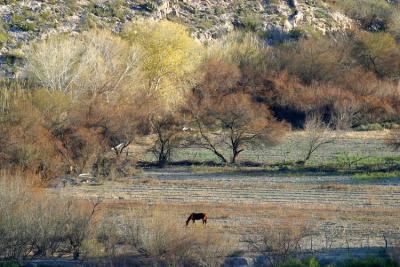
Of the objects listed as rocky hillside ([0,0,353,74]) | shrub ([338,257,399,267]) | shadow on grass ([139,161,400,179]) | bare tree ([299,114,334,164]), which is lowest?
shadow on grass ([139,161,400,179])

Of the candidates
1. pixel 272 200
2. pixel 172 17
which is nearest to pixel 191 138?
pixel 272 200

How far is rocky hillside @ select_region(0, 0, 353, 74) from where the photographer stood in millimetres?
73331

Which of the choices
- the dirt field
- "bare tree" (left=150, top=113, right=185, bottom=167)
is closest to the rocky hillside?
"bare tree" (left=150, top=113, right=185, bottom=167)

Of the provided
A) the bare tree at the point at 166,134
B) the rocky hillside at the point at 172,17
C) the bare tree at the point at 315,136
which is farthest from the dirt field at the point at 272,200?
the rocky hillside at the point at 172,17

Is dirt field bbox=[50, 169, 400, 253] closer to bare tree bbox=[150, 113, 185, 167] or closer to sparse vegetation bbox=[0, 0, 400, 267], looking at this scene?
sparse vegetation bbox=[0, 0, 400, 267]

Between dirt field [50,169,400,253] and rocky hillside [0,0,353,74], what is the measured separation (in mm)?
31930

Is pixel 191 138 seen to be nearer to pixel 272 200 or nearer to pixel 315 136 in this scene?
pixel 315 136

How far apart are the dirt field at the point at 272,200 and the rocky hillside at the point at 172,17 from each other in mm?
31930

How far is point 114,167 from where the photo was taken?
1644 inches

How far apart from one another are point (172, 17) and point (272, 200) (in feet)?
186

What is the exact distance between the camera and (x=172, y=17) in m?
87.8

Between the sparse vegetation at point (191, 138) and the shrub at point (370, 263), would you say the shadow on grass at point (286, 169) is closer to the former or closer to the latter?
the sparse vegetation at point (191, 138)

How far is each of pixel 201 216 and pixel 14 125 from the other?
17.0m

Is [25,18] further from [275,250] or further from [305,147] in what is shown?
[275,250]
